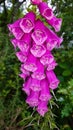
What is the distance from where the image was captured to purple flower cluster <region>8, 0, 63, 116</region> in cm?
188

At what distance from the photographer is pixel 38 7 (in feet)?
6.22

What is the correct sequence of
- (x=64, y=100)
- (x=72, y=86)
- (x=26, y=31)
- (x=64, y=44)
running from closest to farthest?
(x=26, y=31), (x=72, y=86), (x=64, y=100), (x=64, y=44)

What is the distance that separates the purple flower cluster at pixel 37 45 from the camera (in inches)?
74.0

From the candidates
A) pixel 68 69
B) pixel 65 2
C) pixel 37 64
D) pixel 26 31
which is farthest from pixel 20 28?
pixel 65 2

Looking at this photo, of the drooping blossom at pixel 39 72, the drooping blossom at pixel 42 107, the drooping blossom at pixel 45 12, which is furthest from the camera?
the drooping blossom at pixel 42 107

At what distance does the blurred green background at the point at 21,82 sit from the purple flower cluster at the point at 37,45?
75cm

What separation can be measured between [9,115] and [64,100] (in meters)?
0.46

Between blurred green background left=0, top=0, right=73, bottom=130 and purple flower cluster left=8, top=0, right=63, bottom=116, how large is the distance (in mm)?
747

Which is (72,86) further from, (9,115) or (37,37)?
(37,37)

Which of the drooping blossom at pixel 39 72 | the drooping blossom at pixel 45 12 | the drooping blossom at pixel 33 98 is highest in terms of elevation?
the drooping blossom at pixel 45 12

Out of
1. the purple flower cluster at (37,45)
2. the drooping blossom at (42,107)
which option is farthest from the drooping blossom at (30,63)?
the drooping blossom at (42,107)

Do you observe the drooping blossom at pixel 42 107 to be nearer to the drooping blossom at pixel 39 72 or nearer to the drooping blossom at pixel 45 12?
the drooping blossom at pixel 39 72

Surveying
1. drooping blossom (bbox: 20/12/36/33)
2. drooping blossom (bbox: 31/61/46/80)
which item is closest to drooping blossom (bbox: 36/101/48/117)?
drooping blossom (bbox: 31/61/46/80)

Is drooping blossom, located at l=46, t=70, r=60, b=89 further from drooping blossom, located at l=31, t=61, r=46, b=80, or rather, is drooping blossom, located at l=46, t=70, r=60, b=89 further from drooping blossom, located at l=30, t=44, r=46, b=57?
drooping blossom, located at l=30, t=44, r=46, b=57
